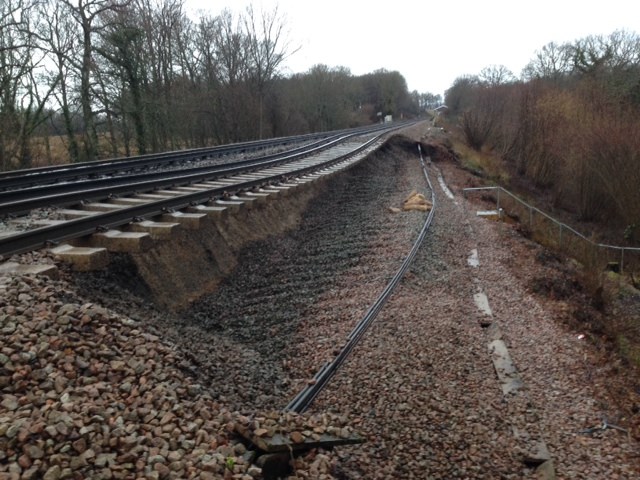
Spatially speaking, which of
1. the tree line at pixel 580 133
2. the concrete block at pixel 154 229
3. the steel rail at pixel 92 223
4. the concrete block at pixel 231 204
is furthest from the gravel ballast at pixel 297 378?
the tree line at pixel 580 133

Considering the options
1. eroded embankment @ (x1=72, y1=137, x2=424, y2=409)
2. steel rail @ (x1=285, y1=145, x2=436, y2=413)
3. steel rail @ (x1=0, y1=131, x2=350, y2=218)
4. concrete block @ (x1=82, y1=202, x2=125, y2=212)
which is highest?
steel rail @ (x1=0, y1=131, x2=350, y2=218)

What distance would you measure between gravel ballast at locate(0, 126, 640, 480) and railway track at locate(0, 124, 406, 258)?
0.82 meters

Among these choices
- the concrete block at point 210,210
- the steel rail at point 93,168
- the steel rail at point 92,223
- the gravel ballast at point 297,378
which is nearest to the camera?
the gravel ballast at point 297,378

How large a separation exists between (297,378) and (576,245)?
11274mm

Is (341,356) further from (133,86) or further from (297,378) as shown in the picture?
(133,86)

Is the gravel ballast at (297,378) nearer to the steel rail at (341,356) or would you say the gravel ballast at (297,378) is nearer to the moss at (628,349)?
the steel rail at (341,356)

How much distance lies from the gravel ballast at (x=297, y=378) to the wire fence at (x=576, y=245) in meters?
5.07

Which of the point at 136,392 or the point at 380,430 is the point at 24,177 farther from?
the point at 380,430

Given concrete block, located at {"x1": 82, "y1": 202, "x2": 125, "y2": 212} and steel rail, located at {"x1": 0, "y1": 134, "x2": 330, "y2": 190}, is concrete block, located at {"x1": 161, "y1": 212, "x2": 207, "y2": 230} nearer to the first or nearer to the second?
concrete block, located at {"x1": 82, "y1": 202, "x2": 125, "y2": 212}

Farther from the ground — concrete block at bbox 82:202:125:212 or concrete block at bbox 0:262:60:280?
concrete block at bbox 82:202:125:212

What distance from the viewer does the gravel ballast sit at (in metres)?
3.09

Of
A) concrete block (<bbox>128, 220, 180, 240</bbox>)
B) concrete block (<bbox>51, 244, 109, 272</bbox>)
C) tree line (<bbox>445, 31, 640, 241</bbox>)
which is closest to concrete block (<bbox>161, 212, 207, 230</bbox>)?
concrete block (<bbox>128, 220, 180, 240</bbox>)

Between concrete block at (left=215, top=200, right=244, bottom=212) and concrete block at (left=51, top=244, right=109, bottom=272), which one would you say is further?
concrete block at (left=215, top=200, right=244, bottom=212)

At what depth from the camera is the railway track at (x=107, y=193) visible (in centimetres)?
611
